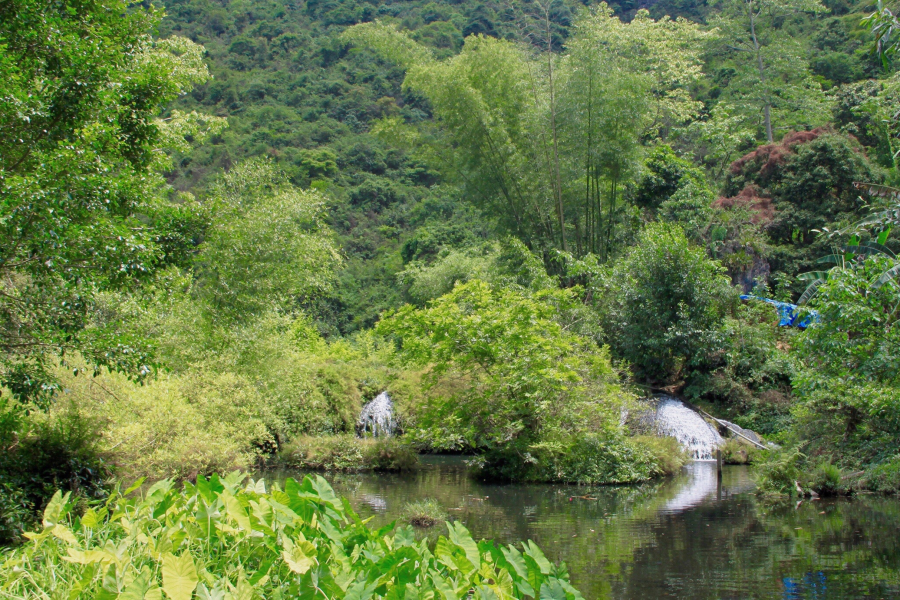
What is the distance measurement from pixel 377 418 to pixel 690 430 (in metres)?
8.49

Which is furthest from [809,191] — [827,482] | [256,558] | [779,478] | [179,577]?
[179,577]

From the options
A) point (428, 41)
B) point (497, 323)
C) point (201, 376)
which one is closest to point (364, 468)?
point (201, 376)

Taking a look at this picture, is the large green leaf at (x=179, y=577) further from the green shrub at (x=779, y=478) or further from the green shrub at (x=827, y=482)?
A: the green shrub at (x=827, y=482)

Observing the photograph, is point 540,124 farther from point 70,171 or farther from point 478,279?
point 70,171

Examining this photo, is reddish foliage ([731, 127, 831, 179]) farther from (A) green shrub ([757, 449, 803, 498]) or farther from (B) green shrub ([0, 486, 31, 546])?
(B) green shrub ([0, 486, 31, 546])

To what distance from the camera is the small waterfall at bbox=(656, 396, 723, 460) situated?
48.7 feet

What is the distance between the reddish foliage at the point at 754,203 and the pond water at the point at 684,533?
12.4 metres

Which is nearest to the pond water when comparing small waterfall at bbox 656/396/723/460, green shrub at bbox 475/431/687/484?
green shrub at bbox 475/431/687/484

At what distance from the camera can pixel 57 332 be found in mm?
6340

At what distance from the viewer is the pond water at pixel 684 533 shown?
18.7 feet

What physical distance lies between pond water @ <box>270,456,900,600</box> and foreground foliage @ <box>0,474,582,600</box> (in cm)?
339

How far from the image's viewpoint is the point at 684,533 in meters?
7.64

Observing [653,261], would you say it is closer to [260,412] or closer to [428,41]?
[260,412]

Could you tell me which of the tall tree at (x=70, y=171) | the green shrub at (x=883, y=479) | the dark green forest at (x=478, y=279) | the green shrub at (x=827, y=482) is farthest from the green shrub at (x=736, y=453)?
the tall tree at (x=70, y=171)
